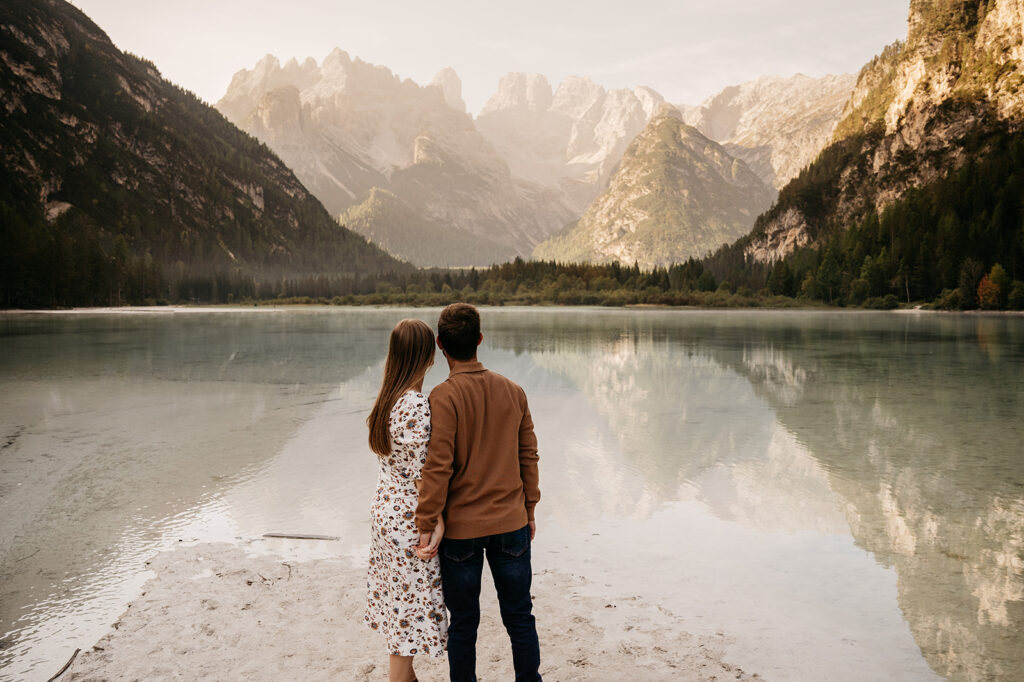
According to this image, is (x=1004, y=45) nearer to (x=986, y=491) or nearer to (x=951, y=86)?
(x=951, y=86)

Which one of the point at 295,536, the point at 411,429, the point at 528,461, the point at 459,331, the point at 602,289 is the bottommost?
the point at 295,536

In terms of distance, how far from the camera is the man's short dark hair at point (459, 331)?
4293 mm

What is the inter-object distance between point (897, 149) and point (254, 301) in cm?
16045

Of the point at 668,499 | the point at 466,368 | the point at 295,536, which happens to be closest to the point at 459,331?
the point at 466,368

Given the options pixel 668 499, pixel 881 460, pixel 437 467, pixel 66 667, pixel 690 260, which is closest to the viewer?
pixel 437 467

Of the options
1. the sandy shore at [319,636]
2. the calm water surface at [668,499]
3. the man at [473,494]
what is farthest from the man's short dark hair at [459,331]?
the calm water surface at [668,499]

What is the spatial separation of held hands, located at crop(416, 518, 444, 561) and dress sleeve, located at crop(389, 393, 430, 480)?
35cm

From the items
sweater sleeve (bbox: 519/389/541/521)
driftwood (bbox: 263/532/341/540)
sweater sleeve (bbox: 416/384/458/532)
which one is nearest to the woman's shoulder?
sweater sleeve (bbox: 416/384/458/532)

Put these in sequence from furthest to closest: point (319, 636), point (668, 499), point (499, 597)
A: 1. point (668, 499)
2. point (319, 636)
3. point (499, 597)

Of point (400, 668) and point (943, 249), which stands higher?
point (943, 249)

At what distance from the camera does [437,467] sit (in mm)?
4137

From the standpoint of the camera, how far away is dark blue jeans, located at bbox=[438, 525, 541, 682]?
4.34 metres

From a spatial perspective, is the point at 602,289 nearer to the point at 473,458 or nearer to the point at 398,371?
the point at 398,371

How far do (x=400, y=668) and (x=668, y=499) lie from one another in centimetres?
587
